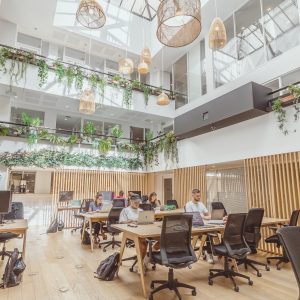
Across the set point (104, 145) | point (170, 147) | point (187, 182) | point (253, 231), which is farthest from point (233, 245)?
point (104, 145)

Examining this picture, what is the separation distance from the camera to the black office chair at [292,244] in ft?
5.95

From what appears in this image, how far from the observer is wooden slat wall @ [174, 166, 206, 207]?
8.59m

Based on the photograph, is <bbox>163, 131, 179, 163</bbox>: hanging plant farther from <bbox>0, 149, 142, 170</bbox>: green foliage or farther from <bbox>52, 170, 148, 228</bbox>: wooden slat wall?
<bbox>52, 170, 148, 228</bbox>: wooden slat wall

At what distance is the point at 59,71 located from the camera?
8.72 m

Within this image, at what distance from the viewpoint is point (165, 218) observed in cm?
343

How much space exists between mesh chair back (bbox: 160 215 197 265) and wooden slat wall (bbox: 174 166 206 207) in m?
5.02

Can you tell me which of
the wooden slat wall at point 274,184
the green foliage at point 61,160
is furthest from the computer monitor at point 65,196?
the wooden slat wall at point 274,184

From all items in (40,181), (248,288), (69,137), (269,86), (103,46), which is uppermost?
(103,46)

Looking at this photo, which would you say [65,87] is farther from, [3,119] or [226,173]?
[226,173]

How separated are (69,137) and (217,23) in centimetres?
702

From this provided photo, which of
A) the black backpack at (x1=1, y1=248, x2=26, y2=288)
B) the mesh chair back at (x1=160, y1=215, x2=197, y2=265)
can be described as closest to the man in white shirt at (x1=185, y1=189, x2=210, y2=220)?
the mesh chair back at (x1=160, y1=215, x2=197, y2=265)

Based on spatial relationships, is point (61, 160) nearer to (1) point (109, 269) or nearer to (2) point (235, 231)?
(1) point (109, 269)

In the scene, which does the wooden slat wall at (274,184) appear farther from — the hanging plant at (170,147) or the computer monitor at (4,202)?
the computer monitor at (4,202)

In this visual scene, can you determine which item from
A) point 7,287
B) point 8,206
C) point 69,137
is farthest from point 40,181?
point 7,287
